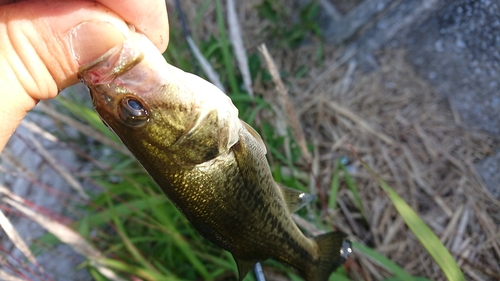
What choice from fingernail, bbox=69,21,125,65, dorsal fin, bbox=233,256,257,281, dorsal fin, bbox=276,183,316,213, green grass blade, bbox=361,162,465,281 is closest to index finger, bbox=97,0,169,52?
fingernail, bbox=69,21,125,65

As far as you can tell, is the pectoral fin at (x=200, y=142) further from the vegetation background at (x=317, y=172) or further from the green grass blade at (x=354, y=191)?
the green grass blade at (x=354, y=191)

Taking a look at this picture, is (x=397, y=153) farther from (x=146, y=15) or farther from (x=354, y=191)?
(x=146, y=15)

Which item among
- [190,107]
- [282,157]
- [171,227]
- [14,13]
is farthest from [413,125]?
[14,13]

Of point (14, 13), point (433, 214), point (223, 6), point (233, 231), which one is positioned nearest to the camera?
point (14, 13)

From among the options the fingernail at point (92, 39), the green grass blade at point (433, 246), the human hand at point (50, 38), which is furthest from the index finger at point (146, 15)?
the green grass blade at point (433, 246)

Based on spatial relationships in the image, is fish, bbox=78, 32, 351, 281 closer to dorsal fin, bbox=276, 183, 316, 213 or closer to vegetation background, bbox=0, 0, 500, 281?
dorsal fin, bbox=276, 183, 316, 213

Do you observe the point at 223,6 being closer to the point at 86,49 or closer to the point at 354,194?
the point at 354,194

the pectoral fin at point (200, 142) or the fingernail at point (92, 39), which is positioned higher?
the fingernail at point (92, 39)

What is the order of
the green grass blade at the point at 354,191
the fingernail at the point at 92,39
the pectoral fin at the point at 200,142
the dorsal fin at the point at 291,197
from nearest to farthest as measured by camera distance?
the fingernail at the point at 92,39 < the pectoral fin at the point at 200,142 < the dorsal fin at the point at 291,197 < the green grass blade at the point at 354,191
